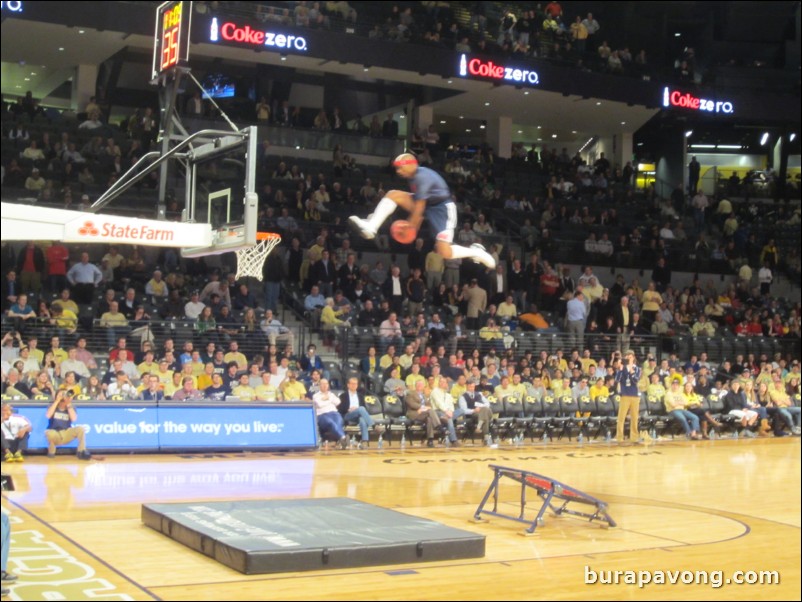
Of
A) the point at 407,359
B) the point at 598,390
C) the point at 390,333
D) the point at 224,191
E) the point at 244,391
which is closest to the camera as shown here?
the point at 224,191

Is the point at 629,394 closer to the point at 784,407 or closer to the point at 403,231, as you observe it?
the point at 784,407

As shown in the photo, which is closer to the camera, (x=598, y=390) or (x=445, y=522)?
(x=445, y=522)

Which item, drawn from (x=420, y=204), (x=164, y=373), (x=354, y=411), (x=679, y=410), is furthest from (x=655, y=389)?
(x=420, y=204)

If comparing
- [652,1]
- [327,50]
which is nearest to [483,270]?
[327,50]

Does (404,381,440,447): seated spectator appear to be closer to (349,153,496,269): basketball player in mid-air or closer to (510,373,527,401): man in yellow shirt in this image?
(510,373,527,401): man in yellow shirt

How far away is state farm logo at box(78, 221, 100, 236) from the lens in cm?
730

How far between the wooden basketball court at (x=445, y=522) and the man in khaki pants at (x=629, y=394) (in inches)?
61.0

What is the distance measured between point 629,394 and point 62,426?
11703 millimetres

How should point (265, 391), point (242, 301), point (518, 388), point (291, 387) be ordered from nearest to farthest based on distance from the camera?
point (242, 301) < point (265, 391) < point (291, 387) < point (518, 388)

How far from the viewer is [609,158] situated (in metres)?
38.3

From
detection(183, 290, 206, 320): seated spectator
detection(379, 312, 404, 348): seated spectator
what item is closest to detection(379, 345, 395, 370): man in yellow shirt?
detection(379, 312, 404, 348): seated spectator

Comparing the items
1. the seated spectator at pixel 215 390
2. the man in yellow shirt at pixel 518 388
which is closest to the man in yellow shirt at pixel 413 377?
the man in yellow shirt at pixel 518 388

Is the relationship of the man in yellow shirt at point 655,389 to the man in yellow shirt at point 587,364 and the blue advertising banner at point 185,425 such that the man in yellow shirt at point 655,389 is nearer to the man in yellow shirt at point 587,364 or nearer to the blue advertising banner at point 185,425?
the man in yellow shirt at point 587,364

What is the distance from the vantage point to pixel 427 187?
880cm
